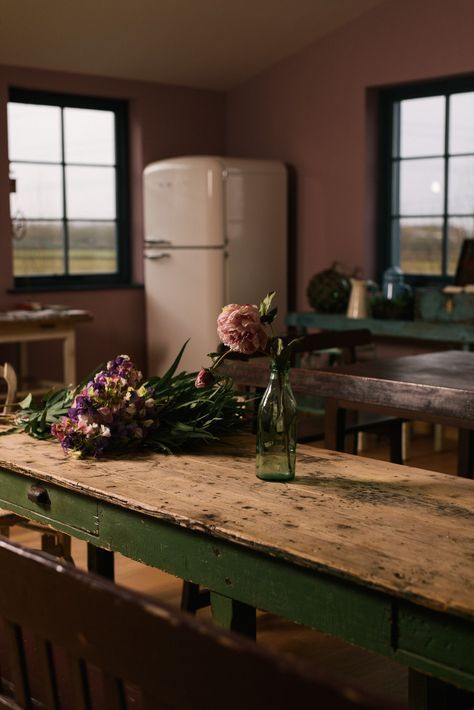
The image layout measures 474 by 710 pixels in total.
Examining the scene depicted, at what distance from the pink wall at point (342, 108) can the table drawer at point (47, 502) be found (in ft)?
14.0

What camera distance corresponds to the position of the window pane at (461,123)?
5871 mm

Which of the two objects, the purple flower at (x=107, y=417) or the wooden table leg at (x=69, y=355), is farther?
the wooden table leg at (x=69, y=355)

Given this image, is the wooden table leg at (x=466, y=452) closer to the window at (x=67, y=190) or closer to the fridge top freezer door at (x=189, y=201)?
the fridge top freezer door at (x=189, y=201)

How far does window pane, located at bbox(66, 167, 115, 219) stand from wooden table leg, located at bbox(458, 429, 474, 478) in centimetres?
365

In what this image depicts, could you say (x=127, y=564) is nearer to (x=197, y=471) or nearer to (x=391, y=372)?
(x=391, y=372)

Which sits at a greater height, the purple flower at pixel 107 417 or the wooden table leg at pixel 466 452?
the purple flower at pixel 107 417

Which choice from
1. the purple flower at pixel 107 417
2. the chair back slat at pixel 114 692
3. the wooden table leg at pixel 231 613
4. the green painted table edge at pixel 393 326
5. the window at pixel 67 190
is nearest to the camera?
the chair back slat at pixel 114 692

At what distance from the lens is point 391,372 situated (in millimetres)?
3260

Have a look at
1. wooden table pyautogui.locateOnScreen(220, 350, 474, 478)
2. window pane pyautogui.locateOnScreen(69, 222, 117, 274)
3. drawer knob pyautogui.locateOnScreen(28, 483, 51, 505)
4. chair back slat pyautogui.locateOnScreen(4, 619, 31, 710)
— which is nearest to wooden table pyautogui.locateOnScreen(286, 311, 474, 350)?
window pane pyautogui.locateOnScreen(69, 222, 117, 274)

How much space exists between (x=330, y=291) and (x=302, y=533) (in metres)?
4.50

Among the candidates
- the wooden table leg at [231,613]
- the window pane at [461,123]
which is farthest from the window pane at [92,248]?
the wooden table leg at [231,613]

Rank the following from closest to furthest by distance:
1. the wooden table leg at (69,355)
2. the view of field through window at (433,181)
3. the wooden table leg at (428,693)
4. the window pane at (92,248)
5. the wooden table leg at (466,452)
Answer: the wooden table leg at (428,693) < the wooden table leg at (466,452) < the wooden table leg at (69,355) < the view of field through window at (433,181) < the window pane at (92,248)

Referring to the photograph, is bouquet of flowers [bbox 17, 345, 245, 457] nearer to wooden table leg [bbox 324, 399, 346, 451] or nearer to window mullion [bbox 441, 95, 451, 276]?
wooden table leg [bbox 324, 399, 346, 451]

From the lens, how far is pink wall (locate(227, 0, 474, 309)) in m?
5.81
